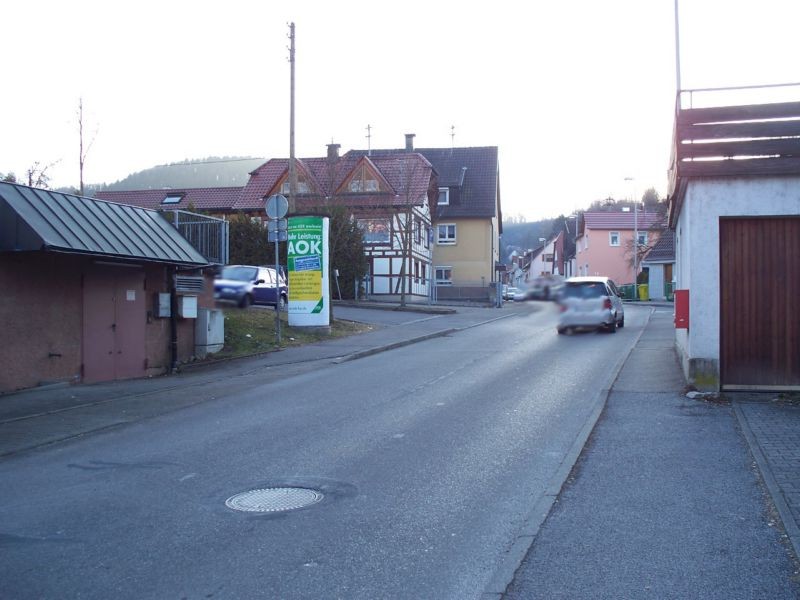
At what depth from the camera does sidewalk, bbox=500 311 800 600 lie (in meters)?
6.26

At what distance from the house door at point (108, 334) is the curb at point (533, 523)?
1031 centimetres

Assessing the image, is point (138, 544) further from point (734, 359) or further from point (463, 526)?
point (734, 359)

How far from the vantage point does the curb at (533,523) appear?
621 centimetres

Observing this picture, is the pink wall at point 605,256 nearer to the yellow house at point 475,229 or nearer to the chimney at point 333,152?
the yellow house at point 475,229

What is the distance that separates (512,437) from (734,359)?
17.8 ft

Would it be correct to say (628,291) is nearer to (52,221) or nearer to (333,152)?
(52,221)

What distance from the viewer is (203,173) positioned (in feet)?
13.1

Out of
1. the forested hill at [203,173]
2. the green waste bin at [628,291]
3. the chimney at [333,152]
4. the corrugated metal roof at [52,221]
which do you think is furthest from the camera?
Answer: the chimney at [333,152]

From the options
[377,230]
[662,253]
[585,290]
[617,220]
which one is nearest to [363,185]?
[377,230]

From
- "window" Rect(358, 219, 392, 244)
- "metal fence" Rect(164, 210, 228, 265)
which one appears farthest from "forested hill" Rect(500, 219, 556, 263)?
"window" Rect(358, 219, 392, 244)

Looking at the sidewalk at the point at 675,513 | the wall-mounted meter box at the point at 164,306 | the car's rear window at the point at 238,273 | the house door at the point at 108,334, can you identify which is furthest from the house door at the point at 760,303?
the car's rear window at the point at 238,273

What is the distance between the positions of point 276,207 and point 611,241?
190 cm

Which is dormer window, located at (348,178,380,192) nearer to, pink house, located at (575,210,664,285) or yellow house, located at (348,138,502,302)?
yellow house, located at (348,138,502,302)

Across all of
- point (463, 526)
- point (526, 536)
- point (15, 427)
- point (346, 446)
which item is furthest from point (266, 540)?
point (15, 427)
